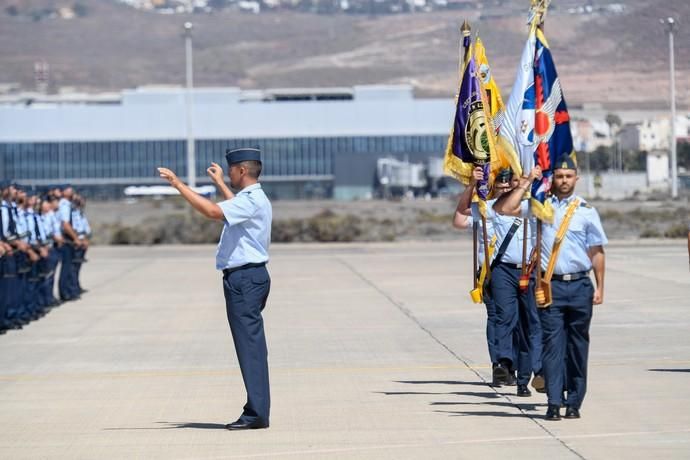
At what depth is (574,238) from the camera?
33.9 ft

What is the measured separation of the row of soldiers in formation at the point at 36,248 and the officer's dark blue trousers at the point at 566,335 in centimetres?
918

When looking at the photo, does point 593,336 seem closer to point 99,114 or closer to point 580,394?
point 580,394

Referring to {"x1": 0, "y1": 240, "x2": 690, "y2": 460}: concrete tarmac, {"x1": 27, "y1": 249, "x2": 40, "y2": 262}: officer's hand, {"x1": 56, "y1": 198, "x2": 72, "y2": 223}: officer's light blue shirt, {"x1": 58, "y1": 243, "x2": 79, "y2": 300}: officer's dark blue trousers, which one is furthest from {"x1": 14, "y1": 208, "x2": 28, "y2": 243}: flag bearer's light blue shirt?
{"x1": 58, "y1": 243, "x2": 79, "y2": 300}: officer's dark blue trousers

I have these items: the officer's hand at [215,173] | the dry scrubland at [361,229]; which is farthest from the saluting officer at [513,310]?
the dry scrubland at [361,229]

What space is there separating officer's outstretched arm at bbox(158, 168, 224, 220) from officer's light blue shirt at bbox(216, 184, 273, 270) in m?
0.28

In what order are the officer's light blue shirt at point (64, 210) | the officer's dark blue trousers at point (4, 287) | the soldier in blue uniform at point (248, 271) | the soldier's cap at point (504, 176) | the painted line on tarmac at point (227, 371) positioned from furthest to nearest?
the officer's light blue shirt at point (64, 210) < the officer's dark blue trousers at point (4, 287) < the painted line on tarmac at point (227, 371) < the soldier's cap at point (504, 176) < the soldier in blue uniform at point (248, 271)

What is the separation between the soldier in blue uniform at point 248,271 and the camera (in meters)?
10.3

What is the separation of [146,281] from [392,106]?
91291 mm

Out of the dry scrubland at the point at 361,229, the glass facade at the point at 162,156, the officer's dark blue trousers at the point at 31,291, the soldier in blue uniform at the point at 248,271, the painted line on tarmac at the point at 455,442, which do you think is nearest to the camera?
the painted line on tarmac at the point at 455,442

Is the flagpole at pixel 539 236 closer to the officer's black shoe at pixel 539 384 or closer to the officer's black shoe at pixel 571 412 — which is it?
the officer's black shoe at pixel 571 412

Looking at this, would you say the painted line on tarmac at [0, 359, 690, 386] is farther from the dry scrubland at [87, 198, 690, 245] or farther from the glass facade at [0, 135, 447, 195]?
the glass facade at [0, 135, 447, 195]

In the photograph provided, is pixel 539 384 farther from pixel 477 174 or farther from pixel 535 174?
pixel 535 174

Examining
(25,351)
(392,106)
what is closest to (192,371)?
(25,351)

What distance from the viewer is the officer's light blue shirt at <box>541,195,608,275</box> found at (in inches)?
405
